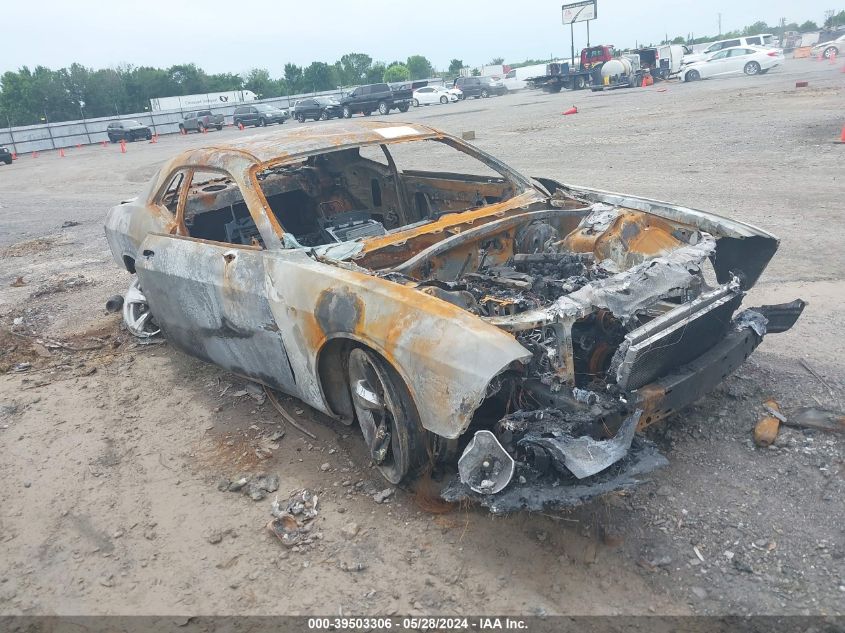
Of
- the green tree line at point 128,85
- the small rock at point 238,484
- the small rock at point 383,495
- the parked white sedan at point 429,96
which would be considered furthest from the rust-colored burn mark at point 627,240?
the green tree line at point 128,85

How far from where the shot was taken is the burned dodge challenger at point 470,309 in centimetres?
274

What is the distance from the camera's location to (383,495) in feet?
11.0

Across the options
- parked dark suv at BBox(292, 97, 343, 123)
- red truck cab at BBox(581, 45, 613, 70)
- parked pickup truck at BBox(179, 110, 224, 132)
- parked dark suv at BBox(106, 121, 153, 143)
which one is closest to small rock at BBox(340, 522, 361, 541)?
parked dark suv at BBox(292, 97, 343, 123)

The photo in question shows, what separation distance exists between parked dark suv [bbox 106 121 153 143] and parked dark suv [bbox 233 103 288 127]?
173 inches

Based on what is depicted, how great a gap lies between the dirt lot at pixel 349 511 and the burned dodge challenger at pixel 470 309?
34 cm

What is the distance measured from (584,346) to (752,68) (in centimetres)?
2877

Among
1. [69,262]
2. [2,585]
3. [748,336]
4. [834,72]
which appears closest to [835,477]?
[748,336]

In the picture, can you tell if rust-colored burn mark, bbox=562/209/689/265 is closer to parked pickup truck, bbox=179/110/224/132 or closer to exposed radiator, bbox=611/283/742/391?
exposed radiator, bbox=611/283/742/391

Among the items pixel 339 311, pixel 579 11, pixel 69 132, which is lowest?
pixel 339 311

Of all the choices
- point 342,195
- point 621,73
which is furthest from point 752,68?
point 342,195

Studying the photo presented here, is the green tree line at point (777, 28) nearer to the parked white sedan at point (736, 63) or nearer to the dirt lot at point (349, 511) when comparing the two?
the parked white sedan at point (736, 63)

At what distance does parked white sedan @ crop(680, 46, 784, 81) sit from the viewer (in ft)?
86.9

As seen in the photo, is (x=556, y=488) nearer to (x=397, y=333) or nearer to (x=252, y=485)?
(x=397, y=333)

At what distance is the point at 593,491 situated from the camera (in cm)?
263
